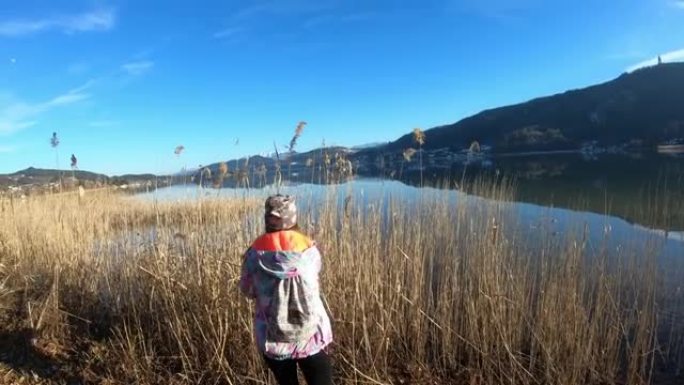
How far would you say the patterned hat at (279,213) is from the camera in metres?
2.17

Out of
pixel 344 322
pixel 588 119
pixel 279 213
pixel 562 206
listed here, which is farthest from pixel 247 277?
pixel 588 119

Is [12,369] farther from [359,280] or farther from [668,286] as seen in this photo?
[668,286]

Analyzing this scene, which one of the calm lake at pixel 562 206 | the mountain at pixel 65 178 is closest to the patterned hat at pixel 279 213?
the calm lake at pixel 562 206

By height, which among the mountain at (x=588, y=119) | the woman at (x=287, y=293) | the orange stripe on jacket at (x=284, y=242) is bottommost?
the woman at (x=287, y=293)

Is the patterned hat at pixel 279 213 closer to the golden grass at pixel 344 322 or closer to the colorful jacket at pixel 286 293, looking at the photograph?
the colorful jacket at pixel 286 293

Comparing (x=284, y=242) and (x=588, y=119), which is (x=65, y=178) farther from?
A: (x=588, y=119)

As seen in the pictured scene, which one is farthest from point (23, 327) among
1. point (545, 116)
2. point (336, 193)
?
point (545, 116)

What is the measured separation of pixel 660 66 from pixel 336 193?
426 ft

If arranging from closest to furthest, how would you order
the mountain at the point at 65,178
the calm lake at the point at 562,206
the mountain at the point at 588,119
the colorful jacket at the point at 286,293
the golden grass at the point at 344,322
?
the colorful jacket at the point at 286,293
the golden grass at the point at 344,322
the calm lake at the point at 562,206
the mountain at the point at 65,178
the mountain at the point at 588,119

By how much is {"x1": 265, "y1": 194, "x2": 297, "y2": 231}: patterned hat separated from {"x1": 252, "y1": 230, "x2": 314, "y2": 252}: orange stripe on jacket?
0.11 ft

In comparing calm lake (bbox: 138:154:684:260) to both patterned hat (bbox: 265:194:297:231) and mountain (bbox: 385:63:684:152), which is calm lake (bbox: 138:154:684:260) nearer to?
patterned hat (bbox: 265:194:297:231)

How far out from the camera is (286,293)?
219cm

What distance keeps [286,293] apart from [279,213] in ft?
1.25

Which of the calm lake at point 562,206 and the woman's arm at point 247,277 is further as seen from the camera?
the calm lake at point 562,206
